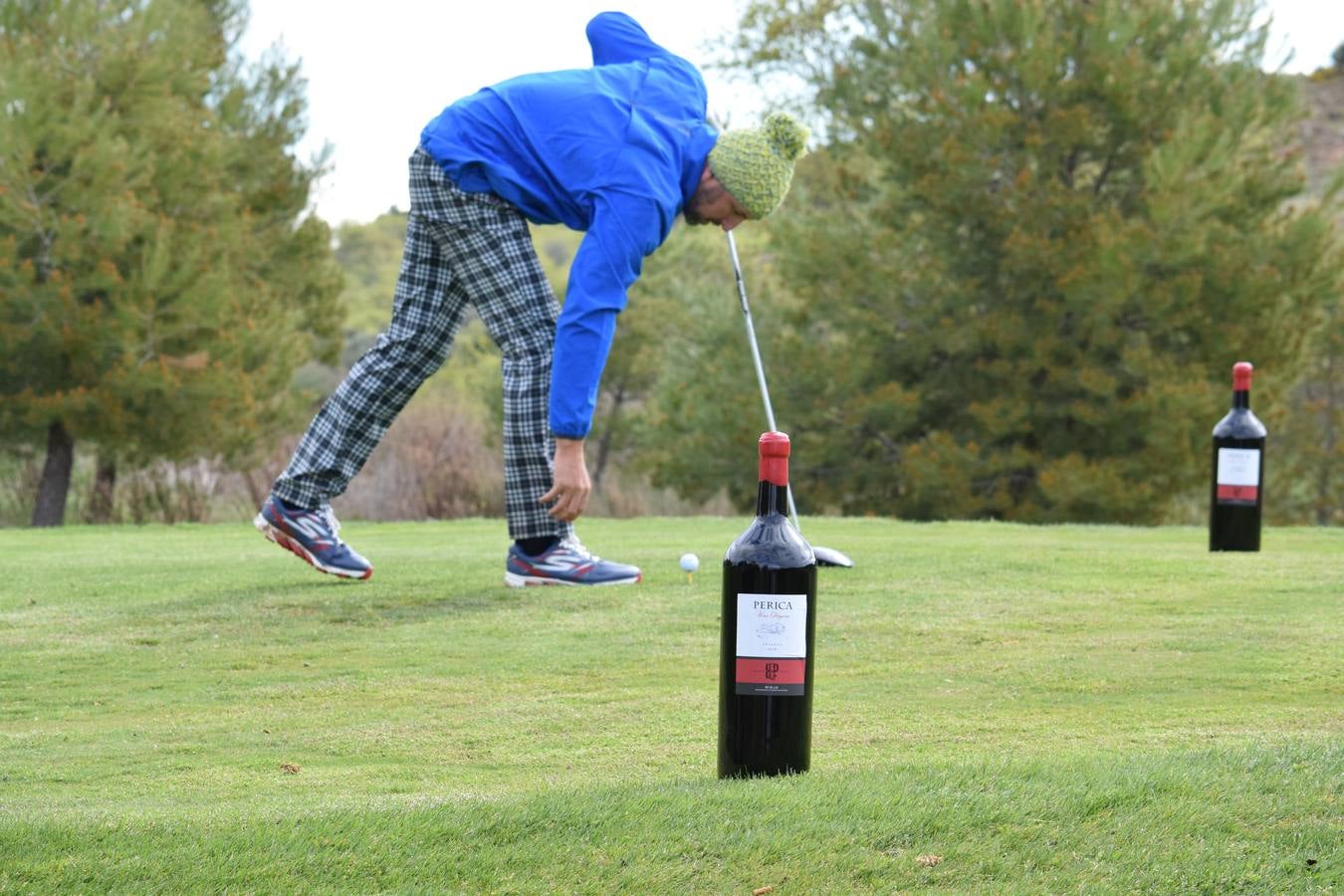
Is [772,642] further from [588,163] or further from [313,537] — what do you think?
[313,537]

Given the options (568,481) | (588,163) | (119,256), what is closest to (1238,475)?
(568,481)

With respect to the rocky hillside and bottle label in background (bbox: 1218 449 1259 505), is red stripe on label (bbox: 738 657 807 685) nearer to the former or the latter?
bottle label in background (bbox: 1218 449 1259 505)

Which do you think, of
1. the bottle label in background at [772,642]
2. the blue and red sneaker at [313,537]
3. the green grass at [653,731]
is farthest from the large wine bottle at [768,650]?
the blue and red sneaker at [313,537]

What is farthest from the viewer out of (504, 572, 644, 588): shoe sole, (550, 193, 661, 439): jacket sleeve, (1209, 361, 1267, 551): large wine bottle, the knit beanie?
(1209, 361, 1267, 551): large wine bottle

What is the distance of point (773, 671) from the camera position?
9.75 feet

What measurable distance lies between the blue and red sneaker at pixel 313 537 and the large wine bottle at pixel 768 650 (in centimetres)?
314

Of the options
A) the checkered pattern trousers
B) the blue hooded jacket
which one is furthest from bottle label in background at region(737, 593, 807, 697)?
the checkered pattern trousers

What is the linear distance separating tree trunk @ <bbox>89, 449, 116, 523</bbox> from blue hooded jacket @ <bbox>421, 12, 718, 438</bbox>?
14.5 m

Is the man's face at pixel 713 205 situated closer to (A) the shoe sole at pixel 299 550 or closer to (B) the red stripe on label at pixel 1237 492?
(A) the shoe sole at pixel 299 550

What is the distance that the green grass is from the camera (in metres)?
2.53

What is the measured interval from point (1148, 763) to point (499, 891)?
1230mm

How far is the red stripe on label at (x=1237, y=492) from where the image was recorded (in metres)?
6.60

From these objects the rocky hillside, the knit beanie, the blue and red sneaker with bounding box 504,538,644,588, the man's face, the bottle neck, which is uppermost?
the rocky hillside

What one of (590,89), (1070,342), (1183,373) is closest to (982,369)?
(1070,342)
